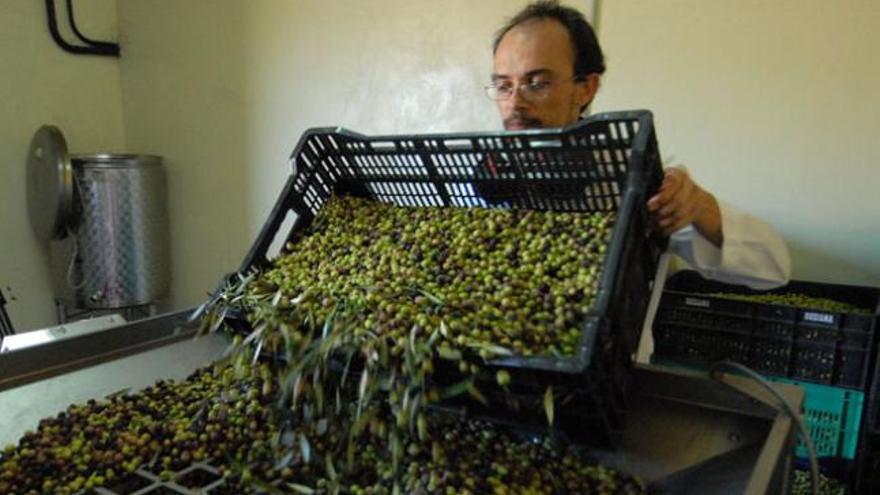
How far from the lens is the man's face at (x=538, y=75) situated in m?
1.52

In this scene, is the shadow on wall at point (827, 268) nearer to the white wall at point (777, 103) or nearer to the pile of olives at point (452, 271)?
the white wall at point (777, 103)

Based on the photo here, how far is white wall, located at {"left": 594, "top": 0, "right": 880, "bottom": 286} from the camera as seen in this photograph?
2070 mm

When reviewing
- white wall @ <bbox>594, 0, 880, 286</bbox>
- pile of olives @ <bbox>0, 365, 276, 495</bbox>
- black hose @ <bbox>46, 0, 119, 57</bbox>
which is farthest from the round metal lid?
white wall @ <bbox>594, 0, 880, 286</bbox>

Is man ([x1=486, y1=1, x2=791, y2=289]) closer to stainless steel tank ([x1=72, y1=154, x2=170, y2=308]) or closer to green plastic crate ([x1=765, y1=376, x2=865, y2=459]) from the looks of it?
green plastic crate ([x1=765, y1=376, x2=865, y2=459])

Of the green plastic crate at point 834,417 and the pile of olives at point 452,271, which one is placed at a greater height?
the pile of olives at point 452,271

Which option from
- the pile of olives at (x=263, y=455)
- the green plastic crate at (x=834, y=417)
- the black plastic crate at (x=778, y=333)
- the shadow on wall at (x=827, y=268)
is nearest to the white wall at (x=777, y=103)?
the shadow on wall at (x=827, y=268)

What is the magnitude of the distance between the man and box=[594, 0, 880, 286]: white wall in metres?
0.81

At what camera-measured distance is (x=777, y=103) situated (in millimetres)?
2170

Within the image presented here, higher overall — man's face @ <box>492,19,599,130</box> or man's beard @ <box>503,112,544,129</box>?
man's face @ <box>492,19,599,130</box>

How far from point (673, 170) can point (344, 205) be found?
68 cm

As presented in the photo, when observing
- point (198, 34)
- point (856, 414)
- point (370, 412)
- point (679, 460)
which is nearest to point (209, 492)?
point (370, 412)

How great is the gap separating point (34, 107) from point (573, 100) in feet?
9.93

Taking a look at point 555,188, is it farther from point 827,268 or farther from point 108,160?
point 108,160

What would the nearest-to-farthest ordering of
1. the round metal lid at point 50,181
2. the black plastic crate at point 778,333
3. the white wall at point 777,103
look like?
the black plastic crate at point 778,333 < the white wall at point 777,103 < the round metal lid at point 50,181
